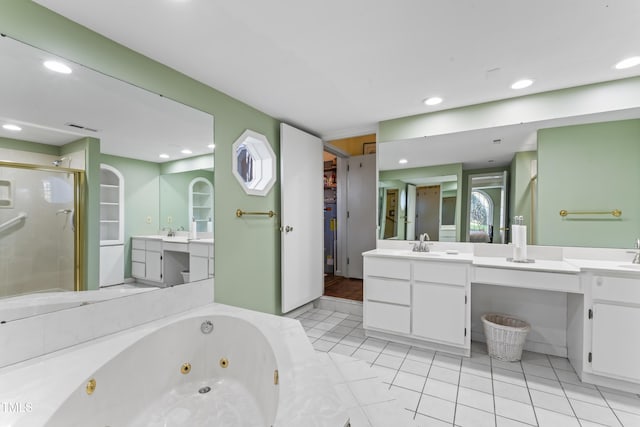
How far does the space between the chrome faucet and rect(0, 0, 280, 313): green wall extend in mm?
1490

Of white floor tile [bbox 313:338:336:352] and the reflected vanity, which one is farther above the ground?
the reflected vanity

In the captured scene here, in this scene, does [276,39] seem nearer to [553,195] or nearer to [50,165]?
[50,165]

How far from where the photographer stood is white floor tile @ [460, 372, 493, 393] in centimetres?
186

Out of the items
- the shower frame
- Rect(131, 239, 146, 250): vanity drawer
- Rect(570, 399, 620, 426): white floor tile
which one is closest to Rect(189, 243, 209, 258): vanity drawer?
Rect(131, 239, 146, 250): vanity drawer

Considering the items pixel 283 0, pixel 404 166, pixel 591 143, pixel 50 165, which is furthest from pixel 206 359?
pixel 591 143

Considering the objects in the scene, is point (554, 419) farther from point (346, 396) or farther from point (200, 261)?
point (200, 261)

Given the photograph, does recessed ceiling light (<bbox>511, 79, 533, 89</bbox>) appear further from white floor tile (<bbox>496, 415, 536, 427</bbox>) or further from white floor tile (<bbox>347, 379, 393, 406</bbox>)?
white floor tile (<bbox>347, 379, 393, 406</bbox>)

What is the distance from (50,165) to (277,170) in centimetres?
183

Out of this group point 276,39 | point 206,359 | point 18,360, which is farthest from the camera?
point 206,359

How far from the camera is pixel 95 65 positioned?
154 cm

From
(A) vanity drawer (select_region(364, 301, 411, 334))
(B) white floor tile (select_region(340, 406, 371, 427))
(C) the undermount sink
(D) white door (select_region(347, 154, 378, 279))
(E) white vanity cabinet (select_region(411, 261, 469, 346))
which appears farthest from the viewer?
(D) white door (select_region(347, 154, 378, 279))

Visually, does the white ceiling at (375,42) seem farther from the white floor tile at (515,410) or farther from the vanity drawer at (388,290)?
the white floor tile at (515,410)

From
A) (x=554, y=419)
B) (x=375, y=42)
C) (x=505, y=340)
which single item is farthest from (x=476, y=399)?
(x=375, y=42)

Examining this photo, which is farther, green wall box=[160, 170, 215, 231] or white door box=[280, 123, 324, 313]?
white door box=[280, 123, 324, 313]
